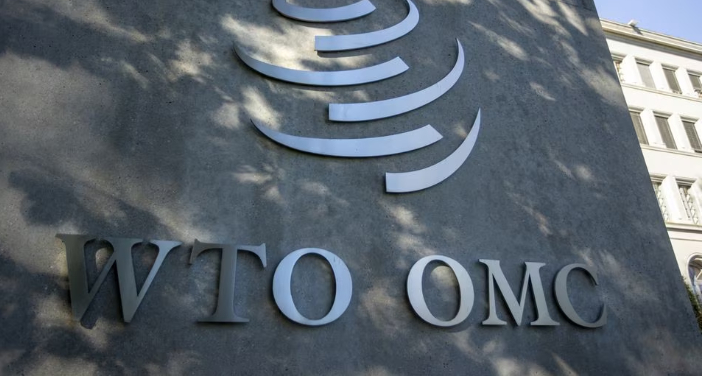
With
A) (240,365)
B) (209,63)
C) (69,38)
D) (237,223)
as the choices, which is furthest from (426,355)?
(69,38)

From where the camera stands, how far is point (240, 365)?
130 inches

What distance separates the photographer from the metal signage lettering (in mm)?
3254

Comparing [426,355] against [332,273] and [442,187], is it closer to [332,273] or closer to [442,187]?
[332,273]

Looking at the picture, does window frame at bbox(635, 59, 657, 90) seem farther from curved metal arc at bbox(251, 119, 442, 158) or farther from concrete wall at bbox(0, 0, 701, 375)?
curved metal arc at bbox(251, 119, 442, 158)

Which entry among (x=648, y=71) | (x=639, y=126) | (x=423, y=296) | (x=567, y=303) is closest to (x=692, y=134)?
(x=639, y=126)

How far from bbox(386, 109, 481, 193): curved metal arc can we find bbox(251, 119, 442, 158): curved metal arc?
0.22 metres

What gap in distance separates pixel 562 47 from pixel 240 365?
4.96m

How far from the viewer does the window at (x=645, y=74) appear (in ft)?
71.3

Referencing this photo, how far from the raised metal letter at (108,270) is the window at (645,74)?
23.7 m

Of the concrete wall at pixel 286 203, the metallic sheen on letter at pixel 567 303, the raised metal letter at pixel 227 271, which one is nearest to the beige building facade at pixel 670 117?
the concrete wall at pixel 286 203

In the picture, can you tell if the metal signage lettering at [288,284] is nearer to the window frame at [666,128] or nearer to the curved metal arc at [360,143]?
the curved metal arc at [360,143]

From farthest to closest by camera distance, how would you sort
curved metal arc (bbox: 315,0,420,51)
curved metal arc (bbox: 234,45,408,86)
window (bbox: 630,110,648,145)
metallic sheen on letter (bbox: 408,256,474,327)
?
window (bbox: 630,110,648,145)
curved metal arc (bbox: 315,0,420,51)
curved metal arc (bbox: 234,45,408,86)
metallic sheen on letter (bbox: 408,256,474,327)

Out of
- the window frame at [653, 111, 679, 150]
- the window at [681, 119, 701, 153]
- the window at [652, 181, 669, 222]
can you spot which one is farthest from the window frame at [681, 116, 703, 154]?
the window at [652, 181, 669, 222]

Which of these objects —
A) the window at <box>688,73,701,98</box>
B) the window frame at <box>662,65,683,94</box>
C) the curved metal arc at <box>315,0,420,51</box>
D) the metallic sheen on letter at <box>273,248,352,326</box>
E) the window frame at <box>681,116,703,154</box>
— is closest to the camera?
the metallic sheen on letter at <box>273,248,352,326</box>
